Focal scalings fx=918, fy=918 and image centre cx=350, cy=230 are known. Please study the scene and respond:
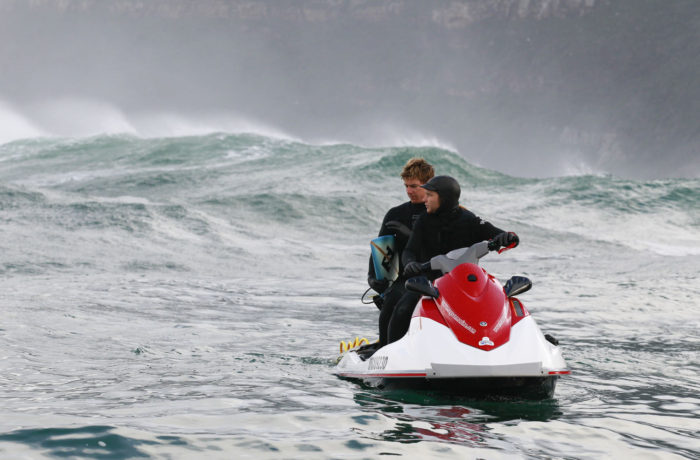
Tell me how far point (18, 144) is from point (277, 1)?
107 meters

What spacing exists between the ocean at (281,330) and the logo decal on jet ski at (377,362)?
0.16m

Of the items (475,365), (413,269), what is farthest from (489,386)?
(413,269)

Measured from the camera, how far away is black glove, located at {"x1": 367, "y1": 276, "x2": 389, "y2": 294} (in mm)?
6445

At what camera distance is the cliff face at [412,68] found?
361 ft

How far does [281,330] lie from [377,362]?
364cm

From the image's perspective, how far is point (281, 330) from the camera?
9.32 m

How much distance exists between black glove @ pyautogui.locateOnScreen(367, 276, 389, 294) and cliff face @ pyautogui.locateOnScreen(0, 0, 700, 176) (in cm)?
9575

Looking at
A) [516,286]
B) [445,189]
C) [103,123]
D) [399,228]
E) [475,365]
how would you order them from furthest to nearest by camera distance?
1. [103,123]
2. [399,228]
3. [445,189]
4. [516,286]
5. [475,365]

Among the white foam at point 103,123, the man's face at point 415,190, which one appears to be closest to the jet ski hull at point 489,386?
the man's face at point 415,190

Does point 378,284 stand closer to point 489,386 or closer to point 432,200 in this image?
point 432,200

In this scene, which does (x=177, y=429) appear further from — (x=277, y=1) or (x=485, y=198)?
(x=277, y=1)

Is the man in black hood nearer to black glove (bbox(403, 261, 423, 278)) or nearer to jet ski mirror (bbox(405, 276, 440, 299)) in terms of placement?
black glove (bbox(403, 261, 423, 278))

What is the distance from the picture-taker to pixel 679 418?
5.20 m

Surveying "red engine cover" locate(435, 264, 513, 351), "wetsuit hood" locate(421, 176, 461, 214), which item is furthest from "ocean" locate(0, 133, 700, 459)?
"wetsuit hood" locate(421, 176, 461, 214)
